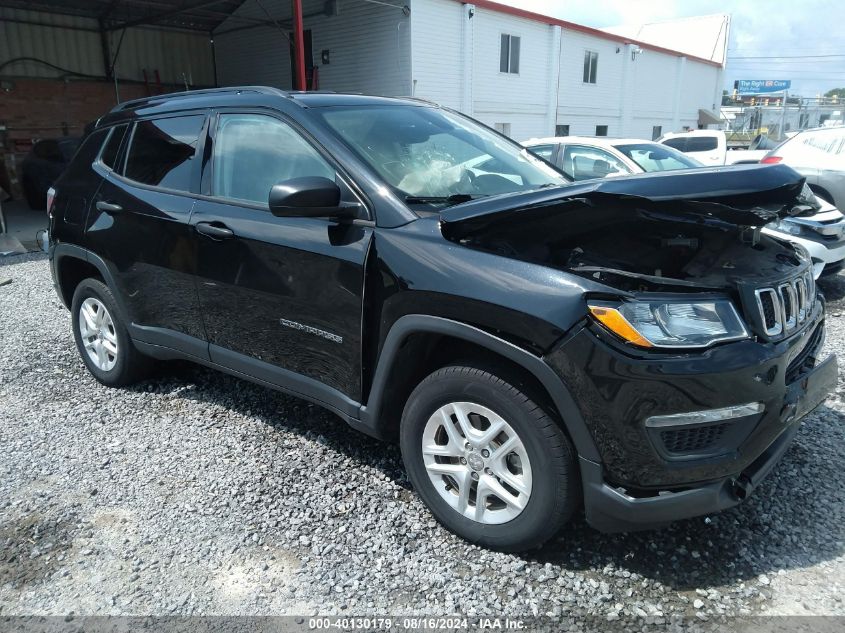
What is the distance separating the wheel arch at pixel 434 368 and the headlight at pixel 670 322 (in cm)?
28

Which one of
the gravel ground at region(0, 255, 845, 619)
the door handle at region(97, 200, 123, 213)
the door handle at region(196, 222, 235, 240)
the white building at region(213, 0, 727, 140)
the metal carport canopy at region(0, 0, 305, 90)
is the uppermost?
the metal carport canopy at region(0, 0, 305, 90)

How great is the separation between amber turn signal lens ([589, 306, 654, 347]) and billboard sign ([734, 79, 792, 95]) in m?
83.3

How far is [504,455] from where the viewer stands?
2.49 metres

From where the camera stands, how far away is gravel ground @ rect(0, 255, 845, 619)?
2422 mm

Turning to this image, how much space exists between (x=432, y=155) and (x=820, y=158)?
8.10m

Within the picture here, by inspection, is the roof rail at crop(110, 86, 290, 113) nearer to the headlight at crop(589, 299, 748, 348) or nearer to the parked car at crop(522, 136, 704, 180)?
the headlight at crop(589, 299, 748, 348)

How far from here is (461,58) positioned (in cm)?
2006

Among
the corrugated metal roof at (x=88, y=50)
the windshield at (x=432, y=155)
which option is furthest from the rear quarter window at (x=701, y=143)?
the corrugated metal roof at (x=88, y=50)

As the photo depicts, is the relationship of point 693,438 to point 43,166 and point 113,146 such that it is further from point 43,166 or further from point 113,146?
point 43,166

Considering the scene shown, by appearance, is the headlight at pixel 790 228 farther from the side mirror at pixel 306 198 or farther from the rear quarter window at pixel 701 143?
the rear quarter window at pixel 701 143

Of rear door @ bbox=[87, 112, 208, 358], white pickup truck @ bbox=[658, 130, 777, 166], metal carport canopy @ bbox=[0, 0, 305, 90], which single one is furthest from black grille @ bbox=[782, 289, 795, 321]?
metal carport canopy @ bbox=[0, 0, 305, 90]

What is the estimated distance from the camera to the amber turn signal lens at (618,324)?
216cm

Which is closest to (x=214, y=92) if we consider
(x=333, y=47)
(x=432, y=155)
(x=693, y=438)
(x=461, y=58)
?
(x=432, y=155)

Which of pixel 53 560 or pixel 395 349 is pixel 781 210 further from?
pixel 53 560
